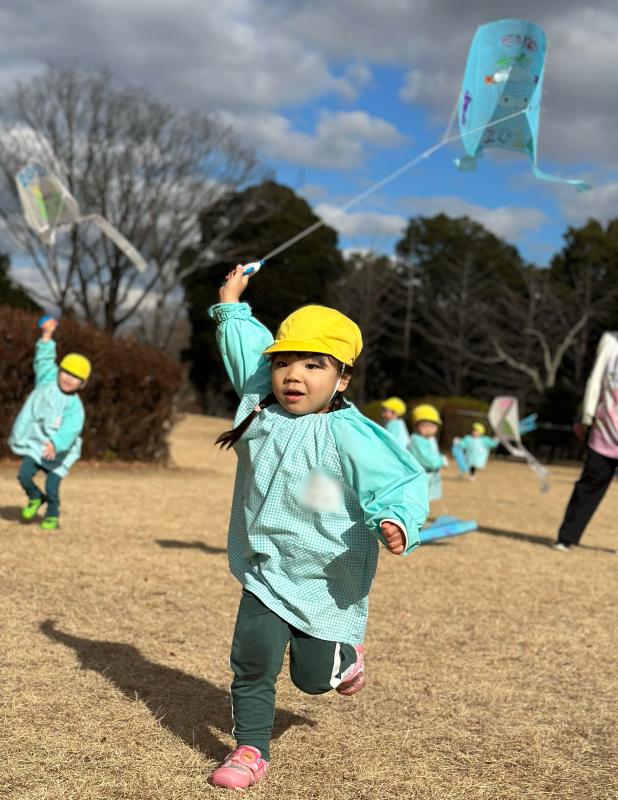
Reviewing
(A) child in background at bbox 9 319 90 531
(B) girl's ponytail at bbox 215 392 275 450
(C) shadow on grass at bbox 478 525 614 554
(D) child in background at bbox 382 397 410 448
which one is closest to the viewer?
(B) girl's ponytail at bbox 215 392 275 450

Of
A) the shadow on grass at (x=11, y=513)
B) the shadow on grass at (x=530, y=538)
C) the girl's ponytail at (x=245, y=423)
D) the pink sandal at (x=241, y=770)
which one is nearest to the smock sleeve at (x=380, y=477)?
the girl's ponytail at (x=245, y=423)

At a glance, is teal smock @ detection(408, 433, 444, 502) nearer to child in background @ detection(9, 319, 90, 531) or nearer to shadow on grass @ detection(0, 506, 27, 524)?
child in background @ detection(9, 319, 90, 531)

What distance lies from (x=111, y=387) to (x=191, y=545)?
6.18 metres

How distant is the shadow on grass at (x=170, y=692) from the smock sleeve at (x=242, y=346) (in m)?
1.19

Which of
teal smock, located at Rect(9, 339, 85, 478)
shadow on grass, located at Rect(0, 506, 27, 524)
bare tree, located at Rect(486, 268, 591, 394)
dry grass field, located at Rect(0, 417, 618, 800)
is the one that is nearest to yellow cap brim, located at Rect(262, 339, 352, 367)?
dry grass field, located at Rect(0, 417, 618, 800)

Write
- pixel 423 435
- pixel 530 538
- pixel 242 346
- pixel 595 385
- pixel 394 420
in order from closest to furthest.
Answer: pixel 242 346 → pixel 595 385 → pixel 423 435 → pixel 530 538 → pixel 394 420

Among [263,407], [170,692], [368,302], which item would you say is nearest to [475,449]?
[170,692]

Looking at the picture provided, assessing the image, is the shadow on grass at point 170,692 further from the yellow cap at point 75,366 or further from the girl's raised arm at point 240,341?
the yellow cap at point 75,366

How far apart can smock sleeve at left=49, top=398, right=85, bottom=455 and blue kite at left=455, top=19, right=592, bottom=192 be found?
12.2 feet

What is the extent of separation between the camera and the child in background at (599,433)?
7.84 m

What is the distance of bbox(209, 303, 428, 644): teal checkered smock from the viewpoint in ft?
9.29

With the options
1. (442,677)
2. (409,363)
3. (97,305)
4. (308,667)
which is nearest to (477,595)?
(442,677)

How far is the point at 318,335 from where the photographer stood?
114 inches

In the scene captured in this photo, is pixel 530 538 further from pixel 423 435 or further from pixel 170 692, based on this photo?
pixel 170 692
